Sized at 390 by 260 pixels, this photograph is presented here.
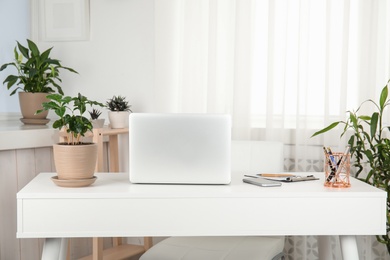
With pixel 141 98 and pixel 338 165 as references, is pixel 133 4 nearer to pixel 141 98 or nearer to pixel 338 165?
pixel 141 98

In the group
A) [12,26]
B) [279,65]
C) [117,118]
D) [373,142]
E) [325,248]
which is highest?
[12,26]

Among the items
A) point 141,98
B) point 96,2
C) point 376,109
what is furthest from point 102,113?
point 376,109

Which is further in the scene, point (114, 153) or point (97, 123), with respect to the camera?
point (114, 153)

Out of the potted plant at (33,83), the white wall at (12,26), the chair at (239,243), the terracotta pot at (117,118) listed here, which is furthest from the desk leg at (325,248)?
the white wall at (12,26)

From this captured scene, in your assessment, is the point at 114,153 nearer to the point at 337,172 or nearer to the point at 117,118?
the point at 117,118

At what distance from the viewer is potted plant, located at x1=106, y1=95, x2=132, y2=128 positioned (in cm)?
323

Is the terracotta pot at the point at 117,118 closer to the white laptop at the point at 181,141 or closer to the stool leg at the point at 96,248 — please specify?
the stool leg at the point at 96,248

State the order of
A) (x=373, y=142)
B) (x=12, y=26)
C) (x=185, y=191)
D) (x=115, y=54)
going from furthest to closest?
(x=12, y=26) → (x=115, y=54) → (x=373, y=142) → (x=185, y=191)

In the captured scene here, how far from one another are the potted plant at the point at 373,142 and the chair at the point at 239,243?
290 millimetres

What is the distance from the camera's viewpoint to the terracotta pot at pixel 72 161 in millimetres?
1860

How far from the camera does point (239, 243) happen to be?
2428 mm

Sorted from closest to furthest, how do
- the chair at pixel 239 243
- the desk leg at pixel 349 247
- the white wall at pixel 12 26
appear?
the desk leg at pixel 349 247 < the chair at pixel 239 243 < the white wall at pixel 12 26

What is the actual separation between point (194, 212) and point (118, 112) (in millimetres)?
1526

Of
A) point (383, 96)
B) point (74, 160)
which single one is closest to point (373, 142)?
point (383, 96)
